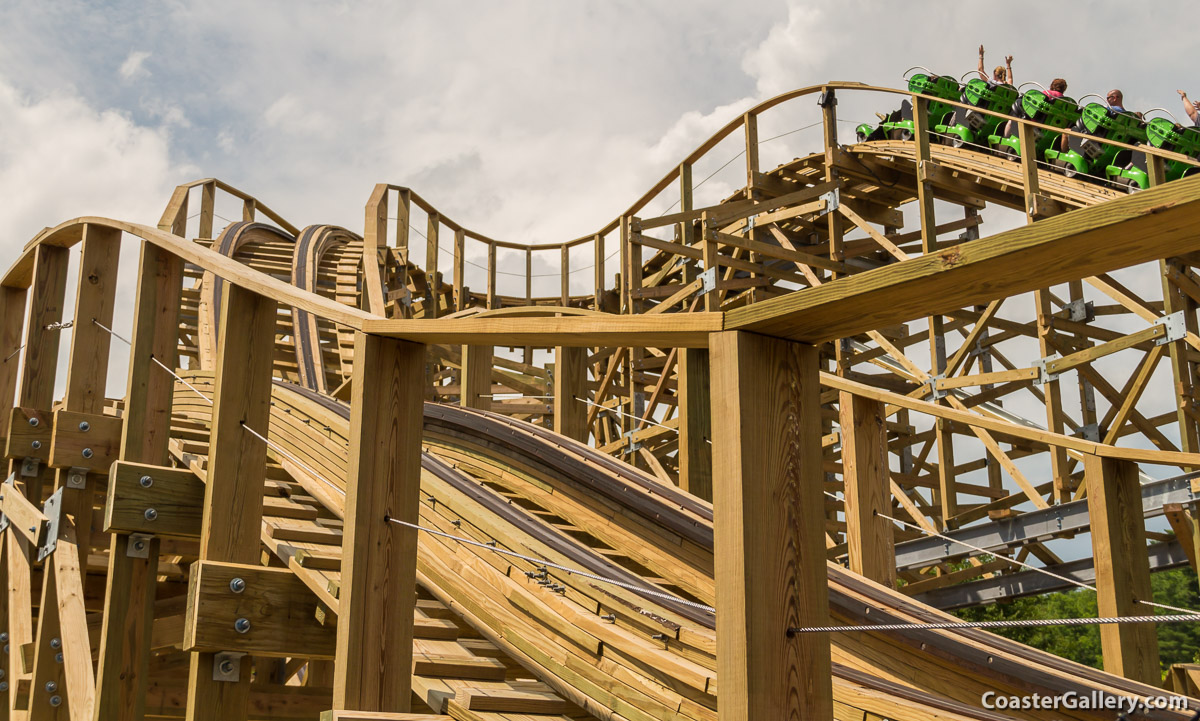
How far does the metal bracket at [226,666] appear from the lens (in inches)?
160

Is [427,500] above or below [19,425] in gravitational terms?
below

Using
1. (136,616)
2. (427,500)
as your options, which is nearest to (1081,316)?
(427,500)

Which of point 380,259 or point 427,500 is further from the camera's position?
point 380,259

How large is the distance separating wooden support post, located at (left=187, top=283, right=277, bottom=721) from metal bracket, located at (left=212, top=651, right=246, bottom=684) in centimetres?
1

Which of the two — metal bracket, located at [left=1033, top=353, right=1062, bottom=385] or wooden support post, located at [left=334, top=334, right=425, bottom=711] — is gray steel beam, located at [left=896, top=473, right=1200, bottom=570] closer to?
metal bracket, located at [left=1033, top=353, right=1062, bottom=385]

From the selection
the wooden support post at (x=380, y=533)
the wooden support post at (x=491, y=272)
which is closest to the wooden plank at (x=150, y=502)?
the wooden support post at (x=380, y=533)

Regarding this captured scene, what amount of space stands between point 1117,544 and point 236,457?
12.5 feet

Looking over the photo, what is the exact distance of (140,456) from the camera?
501cm

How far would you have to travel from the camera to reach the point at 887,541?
235 inches

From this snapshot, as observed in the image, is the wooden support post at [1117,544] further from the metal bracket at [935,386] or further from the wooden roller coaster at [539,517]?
the metal bracket at [935,386]

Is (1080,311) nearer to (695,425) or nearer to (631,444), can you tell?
(631,444)

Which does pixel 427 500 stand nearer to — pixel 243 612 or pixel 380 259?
pixel 243 612

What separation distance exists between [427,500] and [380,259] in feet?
29.2

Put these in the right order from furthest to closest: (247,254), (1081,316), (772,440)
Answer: (247,254) → (1081,316) → (772,440)
